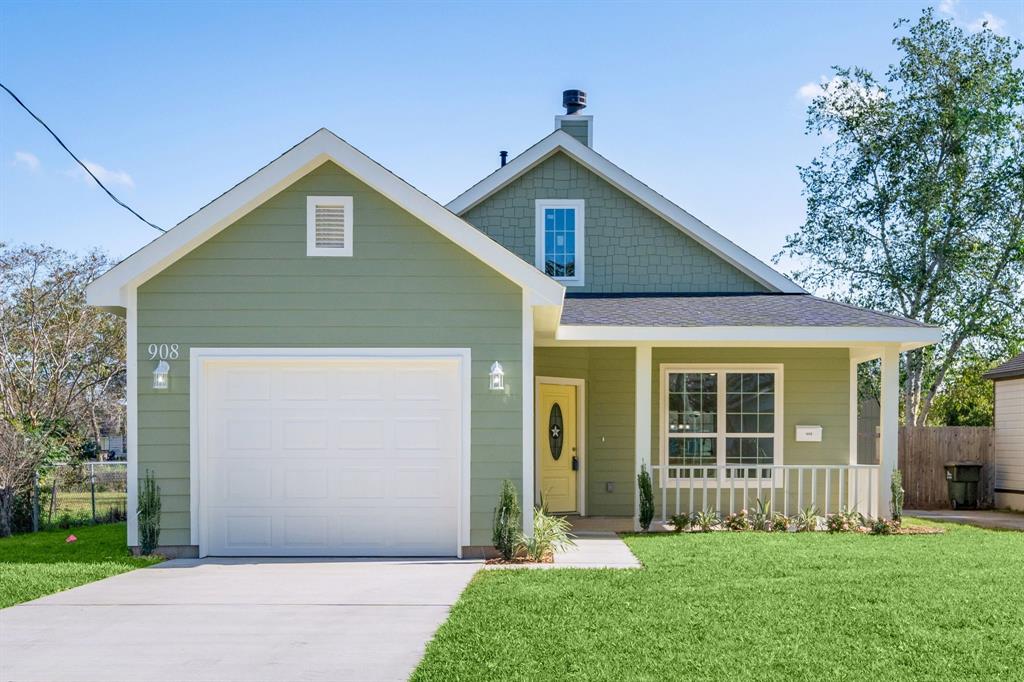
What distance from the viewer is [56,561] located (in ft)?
35.4

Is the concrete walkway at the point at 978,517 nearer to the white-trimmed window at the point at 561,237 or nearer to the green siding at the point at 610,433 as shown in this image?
the green siding at the point at 610,433

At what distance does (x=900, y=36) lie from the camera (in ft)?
80.4

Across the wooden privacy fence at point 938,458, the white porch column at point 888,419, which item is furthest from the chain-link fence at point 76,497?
the wooden privacy fence at point 938,458

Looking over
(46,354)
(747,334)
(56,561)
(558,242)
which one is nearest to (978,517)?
(747,334)

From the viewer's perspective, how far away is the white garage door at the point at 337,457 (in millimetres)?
11258

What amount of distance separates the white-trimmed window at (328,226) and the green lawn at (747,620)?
Result: 13.0ft

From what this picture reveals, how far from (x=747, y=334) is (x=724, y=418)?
8.23 feet

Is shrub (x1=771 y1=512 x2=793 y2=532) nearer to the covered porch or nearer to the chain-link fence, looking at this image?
the covered porch

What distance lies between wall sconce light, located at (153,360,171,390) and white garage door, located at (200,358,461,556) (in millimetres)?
703

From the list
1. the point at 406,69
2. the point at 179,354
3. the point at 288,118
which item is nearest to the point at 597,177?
the point at 406,69

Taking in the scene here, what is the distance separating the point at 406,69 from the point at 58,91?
20.7 ft

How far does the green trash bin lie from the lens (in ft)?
64.1

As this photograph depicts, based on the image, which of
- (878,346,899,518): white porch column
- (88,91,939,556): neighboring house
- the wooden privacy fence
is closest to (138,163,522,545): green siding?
(88,91,939,556): neighboring house

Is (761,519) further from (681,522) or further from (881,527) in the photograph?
(881,527)
